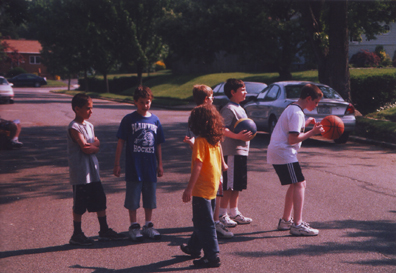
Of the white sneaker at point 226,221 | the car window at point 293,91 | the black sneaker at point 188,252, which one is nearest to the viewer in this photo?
the black sneaker at point 188,252

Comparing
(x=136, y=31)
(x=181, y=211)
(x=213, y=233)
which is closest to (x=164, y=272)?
(x=213, y=233)

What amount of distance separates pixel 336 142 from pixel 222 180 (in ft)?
28.4

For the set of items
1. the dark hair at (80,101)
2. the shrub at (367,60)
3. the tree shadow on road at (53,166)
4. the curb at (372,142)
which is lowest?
the tree shadow on road at (53,166)

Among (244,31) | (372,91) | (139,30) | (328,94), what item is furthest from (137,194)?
(139,30)

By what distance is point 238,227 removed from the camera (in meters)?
→ 5.72

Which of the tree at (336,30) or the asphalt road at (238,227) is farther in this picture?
the tree at (336,30)

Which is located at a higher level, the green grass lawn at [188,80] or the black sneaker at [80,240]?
the green grass lawn at [188,80]

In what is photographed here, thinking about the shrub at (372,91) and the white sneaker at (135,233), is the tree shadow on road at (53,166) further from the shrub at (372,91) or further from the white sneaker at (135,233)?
the shrub at (372,91)

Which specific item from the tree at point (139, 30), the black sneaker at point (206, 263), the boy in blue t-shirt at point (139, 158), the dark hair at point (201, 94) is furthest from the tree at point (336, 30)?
the tree at point (139, 30)

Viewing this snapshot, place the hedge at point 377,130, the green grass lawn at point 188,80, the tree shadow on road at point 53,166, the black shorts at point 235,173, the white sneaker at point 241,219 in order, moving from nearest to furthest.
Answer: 1. the black shorts at point 235,173
2. the white sneaker at point 241,219
3. the tree shadow on road at point 53,166
4. the hedge at point 377,130
5. the green grass lawn at point 188,80

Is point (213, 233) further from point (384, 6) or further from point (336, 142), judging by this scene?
point (384, 6)

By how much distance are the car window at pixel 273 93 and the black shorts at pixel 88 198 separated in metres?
9.20

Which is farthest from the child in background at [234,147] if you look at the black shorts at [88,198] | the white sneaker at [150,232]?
the black shorts at [88,198]

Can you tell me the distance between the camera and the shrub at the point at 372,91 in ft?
62.4
